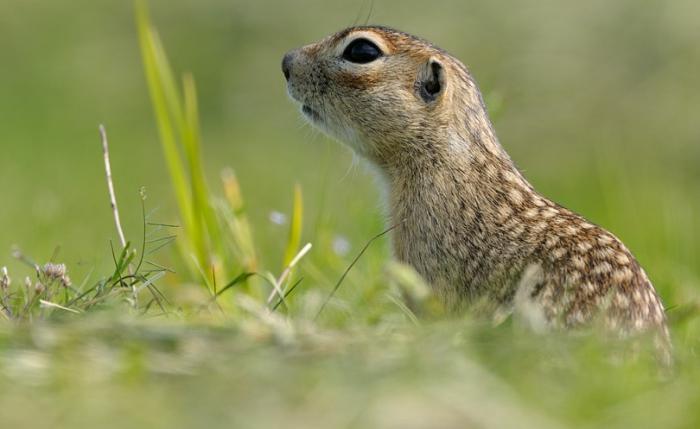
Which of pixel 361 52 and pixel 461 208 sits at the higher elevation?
pixel 361 52

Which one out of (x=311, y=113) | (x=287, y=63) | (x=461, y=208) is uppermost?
(x=287, y=63)

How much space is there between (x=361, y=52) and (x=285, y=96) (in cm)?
779

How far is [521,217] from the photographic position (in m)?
5.06

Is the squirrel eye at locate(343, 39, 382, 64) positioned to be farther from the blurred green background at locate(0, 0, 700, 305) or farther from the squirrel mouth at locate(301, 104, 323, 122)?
the blurred green background at locate(0, 0, 700, 305)

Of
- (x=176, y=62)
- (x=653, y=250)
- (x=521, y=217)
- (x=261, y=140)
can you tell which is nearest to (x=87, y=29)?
(x=176, y=62)

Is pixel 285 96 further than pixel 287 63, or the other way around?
pixel 285 96

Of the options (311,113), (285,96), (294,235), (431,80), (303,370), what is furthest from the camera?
(285,96)

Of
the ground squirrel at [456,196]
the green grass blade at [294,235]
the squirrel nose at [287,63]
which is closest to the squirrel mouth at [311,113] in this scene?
the ground squirrel at [456,196]

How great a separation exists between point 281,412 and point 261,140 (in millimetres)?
10483

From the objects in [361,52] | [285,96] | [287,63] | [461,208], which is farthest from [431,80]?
[285,96]

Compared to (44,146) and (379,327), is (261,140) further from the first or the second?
(379,327)

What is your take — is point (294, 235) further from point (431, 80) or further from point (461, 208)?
point (431, 80)

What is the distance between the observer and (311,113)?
5.91 m

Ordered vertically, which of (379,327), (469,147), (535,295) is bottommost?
(379,327)
